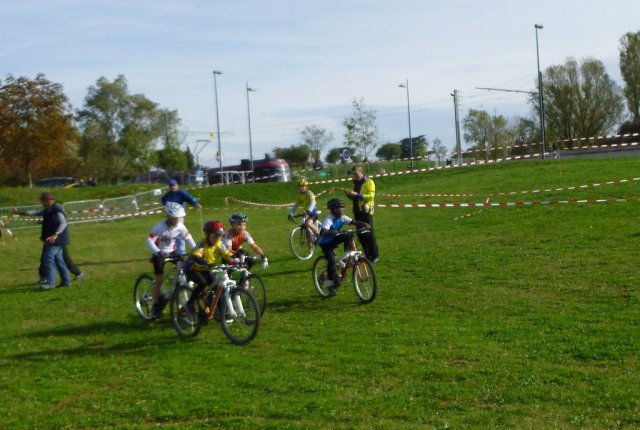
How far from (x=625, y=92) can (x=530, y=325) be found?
68919 millimetres

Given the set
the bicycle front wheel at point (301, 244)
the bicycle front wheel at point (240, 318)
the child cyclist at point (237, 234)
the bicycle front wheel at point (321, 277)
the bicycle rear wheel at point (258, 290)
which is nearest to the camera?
the bicycle front wheel at point (240, 318)

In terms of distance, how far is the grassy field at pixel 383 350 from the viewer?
7.22 meters

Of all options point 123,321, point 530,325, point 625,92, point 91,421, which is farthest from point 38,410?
point 625,92

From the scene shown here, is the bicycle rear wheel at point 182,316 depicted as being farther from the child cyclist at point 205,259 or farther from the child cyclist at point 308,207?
the child cyclist at point 308,207

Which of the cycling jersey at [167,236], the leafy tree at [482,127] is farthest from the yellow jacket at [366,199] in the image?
the leafy tree at [482,127]

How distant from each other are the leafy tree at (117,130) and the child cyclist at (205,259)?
66.9m

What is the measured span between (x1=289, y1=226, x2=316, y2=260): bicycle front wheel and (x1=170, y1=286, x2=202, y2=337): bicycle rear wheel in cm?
731

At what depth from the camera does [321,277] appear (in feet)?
42.9

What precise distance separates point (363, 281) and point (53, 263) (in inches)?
280

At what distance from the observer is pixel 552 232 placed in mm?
18766

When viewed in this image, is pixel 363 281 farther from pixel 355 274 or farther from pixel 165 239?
pixel 165 239

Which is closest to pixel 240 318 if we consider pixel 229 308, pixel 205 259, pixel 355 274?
pixel 229 308

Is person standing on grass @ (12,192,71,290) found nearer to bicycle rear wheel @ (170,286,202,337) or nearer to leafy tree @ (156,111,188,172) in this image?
bicycle rear wheel @ (170,286,202,337)

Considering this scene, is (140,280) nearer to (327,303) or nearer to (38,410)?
(327,303)
